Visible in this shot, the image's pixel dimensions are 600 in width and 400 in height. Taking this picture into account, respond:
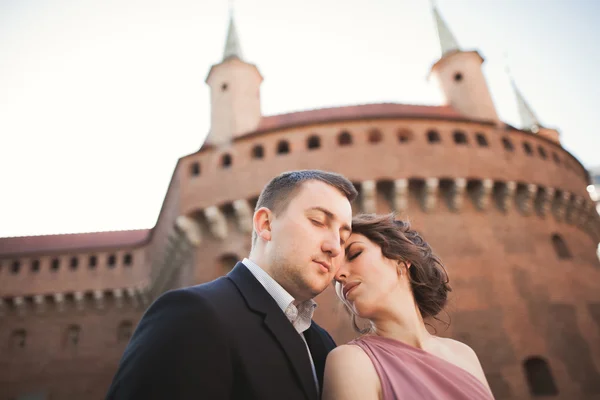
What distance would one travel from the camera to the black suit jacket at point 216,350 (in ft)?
4.55

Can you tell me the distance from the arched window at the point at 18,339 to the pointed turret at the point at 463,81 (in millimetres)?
19312

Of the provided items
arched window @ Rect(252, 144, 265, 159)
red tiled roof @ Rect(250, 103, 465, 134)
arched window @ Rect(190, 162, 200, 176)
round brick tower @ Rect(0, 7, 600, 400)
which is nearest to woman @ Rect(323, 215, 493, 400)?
round brick tower @ Rect(0, 7, 600, 400)

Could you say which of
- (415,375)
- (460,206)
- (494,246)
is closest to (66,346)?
(460,206)

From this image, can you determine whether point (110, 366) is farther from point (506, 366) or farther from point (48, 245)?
point (506, 366)

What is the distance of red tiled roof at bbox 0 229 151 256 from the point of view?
17391 mm

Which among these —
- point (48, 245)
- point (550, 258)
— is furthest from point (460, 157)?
point (48, 245)

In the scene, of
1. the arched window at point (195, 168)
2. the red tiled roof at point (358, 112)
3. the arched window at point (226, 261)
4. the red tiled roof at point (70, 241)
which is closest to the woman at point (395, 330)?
the arched window at point (226, 261)

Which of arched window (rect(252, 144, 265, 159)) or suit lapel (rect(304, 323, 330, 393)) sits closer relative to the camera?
suit lapel (rect(304, 323, 330, 393))

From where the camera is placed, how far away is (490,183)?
418 inches

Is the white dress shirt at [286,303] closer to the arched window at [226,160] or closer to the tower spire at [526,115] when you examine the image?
the arched window at [226,160]

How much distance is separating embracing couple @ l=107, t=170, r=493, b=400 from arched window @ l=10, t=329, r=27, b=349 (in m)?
18.9

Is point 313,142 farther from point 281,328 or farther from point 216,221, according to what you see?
point 281,328

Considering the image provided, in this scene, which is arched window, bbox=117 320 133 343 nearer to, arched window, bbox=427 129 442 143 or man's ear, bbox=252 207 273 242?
arched window, bbox=427 129 442 143

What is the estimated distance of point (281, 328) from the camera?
1840 mm
